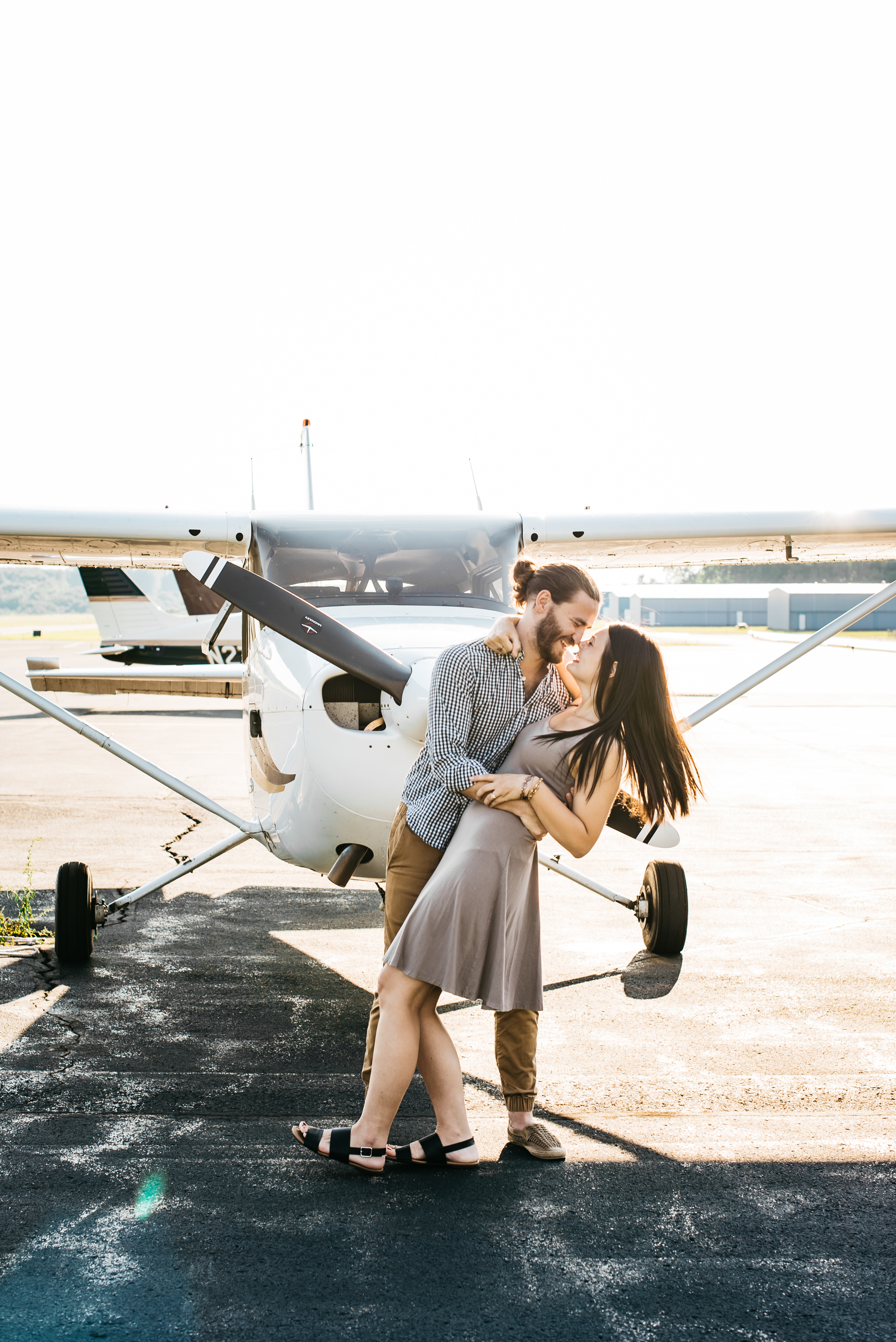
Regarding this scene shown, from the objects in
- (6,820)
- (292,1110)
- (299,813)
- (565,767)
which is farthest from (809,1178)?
(6,820)

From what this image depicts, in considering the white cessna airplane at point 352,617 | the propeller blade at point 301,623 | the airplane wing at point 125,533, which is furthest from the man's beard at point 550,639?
the airplane wing at point 125,533

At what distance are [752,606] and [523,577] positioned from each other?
299ft

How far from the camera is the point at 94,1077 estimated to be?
147 inches

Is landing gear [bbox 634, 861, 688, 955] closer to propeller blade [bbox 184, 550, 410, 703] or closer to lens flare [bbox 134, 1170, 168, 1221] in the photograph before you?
propeller blade [bbox 184, 550, 410, 703]

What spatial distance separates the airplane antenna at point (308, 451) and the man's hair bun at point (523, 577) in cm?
456

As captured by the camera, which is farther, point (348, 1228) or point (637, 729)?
point (637, 729)

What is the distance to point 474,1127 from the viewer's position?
11.2 feet

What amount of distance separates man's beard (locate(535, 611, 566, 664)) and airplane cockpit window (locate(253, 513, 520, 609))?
5.96 feet

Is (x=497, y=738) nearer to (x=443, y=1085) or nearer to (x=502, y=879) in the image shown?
(x=502, y=879)

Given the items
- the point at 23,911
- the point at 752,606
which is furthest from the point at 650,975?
the point at 752,606

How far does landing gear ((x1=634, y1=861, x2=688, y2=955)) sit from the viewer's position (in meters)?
5.27

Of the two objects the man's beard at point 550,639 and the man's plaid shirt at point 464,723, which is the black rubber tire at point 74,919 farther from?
the man's beard at point 550,639

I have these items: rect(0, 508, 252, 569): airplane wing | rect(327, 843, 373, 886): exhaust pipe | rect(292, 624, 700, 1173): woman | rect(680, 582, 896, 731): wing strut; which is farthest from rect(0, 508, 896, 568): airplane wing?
rect(292, 624, 700, 1173): woman

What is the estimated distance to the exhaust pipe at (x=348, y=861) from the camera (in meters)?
4.00
